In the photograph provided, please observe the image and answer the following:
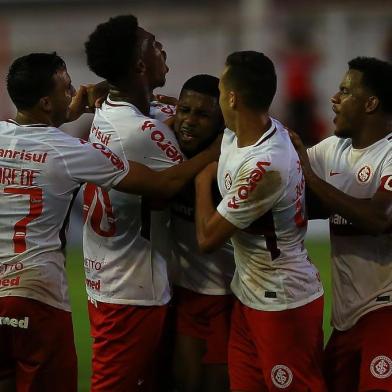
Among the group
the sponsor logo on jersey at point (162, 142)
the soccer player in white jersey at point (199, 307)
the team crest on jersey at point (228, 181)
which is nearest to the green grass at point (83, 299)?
the soccer player in white jersey at point (199, 307)

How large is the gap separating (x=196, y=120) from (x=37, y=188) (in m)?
0.95

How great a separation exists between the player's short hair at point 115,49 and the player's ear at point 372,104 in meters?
1.32

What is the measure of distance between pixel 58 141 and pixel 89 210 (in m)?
0.57

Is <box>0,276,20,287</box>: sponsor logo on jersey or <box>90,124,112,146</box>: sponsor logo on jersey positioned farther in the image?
<box>90,124,112,146</box>: sponsor logo on jersey

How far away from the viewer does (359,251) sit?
18.6 feet

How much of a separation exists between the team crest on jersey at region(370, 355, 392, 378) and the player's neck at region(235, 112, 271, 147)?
53.2 inches

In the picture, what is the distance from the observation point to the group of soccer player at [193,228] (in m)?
5.29

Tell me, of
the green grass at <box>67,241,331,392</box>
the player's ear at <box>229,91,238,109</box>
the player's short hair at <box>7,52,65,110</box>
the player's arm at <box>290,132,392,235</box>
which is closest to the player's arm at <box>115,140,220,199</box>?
the player's ear at <box>229,91,238,109</box>

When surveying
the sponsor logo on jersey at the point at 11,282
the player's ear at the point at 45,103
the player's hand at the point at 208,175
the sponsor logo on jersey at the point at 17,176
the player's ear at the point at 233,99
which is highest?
the player's ear at the point at 233,99

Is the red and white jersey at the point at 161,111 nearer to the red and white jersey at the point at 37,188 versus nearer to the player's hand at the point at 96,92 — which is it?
the player's hand at the point at 96,92

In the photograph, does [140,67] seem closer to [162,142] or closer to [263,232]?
[162,142]

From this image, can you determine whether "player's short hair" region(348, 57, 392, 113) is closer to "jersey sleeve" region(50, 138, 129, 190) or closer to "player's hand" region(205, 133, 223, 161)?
"player's hand" region(205, 133, 223, 161)

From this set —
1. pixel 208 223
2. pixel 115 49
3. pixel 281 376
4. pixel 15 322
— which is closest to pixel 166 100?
pixel 115 49

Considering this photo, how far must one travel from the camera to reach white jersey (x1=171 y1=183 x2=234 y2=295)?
5.98 meters
